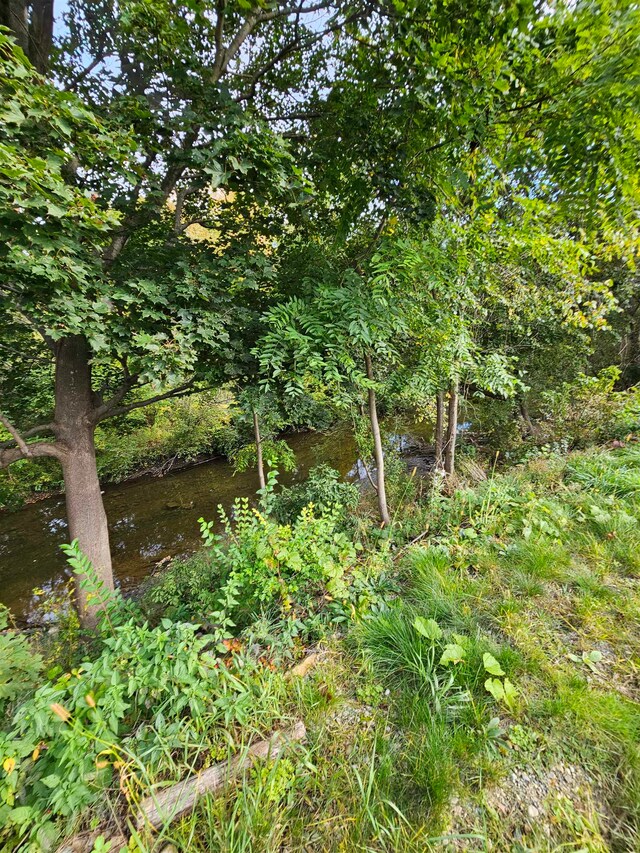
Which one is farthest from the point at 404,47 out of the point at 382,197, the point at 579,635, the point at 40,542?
the point at 40,542

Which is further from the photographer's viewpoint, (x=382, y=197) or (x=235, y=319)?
(x=235, y=319)

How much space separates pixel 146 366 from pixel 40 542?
6.52m

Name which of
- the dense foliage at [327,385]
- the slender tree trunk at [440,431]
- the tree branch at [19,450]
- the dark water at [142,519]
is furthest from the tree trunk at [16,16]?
the dark water at [142,519]

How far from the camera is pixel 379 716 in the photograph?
145 centimetres

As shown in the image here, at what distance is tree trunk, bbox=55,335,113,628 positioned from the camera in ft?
10.6

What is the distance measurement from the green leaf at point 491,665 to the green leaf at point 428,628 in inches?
9.7

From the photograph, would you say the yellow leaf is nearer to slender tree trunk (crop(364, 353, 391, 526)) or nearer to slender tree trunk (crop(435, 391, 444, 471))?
slender tree trunk (crop(364, 353, 391, 526))

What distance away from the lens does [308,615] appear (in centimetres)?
208

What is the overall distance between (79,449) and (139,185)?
260 centimetres

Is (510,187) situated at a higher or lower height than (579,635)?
higher

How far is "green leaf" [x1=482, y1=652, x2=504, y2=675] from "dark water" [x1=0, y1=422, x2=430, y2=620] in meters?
5.05

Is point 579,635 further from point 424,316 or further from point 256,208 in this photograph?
point 256,208

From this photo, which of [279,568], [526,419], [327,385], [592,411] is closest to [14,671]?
[279,568]

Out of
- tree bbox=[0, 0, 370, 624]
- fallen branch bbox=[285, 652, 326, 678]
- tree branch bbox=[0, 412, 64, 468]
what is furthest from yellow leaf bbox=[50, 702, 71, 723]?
tree branch bbox=[0, 412, 64, 468]
